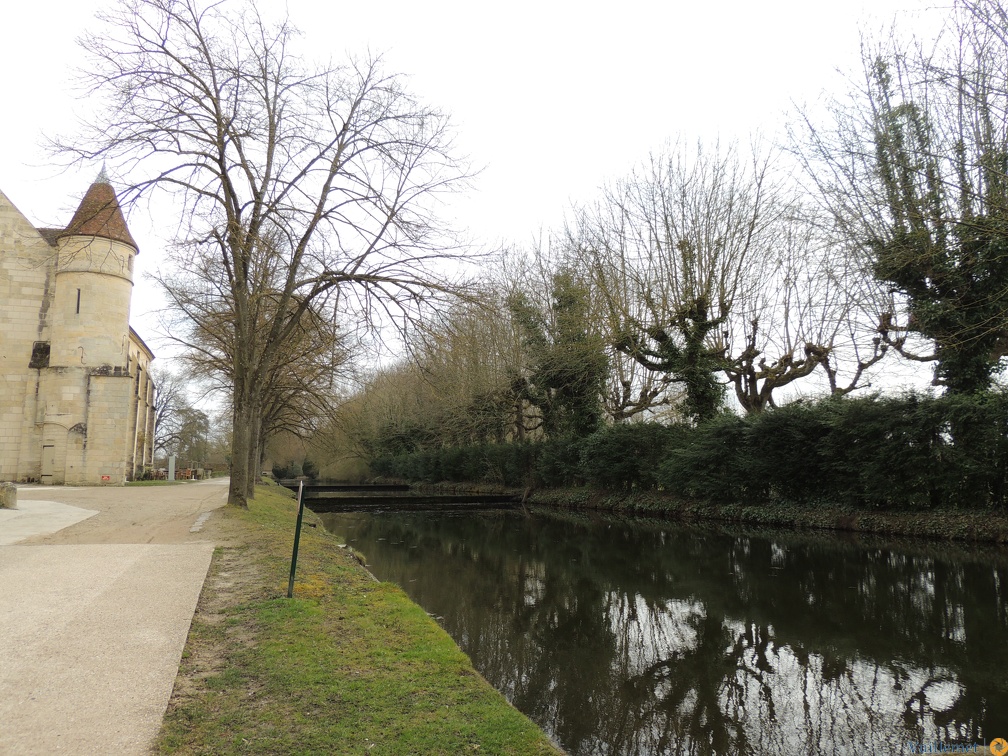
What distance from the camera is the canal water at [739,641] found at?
4629mm

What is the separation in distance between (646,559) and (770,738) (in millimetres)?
7877

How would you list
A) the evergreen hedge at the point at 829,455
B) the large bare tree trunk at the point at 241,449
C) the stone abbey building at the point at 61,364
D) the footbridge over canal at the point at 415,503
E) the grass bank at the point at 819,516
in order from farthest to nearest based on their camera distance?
1. the footbridge over canal at the point at 415,503
2. the stone abbey building at the point at 61,364
3. the large bare tree trunk at the point at 241,449
4. the evergreen hedge at the point at 829,455
5. the grass bank at the point at 819,516

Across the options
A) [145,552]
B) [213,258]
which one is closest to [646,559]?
[145,552]

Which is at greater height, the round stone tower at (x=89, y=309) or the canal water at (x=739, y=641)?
the round stone tower at (x=89, y=309)

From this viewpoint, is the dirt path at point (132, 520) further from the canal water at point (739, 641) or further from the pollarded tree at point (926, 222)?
the pollarded tree at point (926, 222)

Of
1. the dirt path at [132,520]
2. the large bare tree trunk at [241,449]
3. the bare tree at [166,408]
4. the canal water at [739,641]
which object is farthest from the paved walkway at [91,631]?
the bare tree at [166,408]

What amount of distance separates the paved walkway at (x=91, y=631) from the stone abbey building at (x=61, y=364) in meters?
16.8

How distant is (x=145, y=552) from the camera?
30.0 ft

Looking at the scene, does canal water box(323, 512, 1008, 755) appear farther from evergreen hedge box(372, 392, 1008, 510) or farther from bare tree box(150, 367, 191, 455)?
bare tree box(150, 367, 191, 455)

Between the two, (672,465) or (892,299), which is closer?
(892,299)

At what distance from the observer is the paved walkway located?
3.62 metres

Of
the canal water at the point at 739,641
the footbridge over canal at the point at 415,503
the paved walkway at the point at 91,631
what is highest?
the paved walkway at the point at 91,631

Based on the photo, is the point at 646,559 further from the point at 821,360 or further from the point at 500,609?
the point at 821,360

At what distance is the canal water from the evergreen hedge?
2.02 meters
